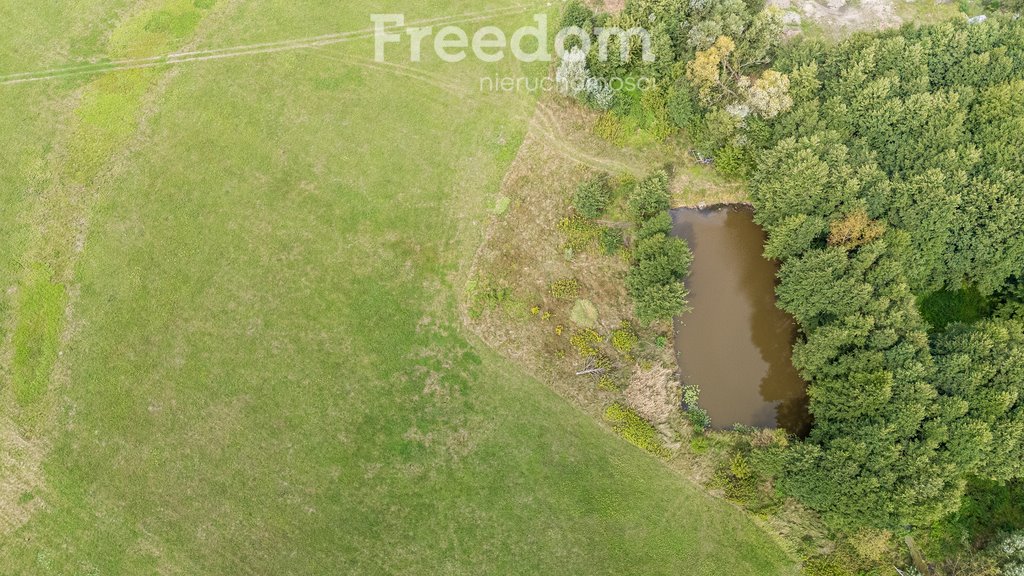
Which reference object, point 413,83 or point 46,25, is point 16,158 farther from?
point 413,83

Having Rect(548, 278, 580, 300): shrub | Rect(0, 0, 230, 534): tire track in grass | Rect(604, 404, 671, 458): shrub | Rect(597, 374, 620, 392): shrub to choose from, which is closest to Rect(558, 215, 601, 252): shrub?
Rect(548, 278, 580, 300): shrub

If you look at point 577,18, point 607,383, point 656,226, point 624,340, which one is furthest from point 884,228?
point 577,18

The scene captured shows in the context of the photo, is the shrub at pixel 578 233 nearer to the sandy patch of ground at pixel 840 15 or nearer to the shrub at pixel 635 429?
the shrub at pixel 635 429

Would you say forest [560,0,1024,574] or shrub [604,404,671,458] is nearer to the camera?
forest [560,0,1024,574]

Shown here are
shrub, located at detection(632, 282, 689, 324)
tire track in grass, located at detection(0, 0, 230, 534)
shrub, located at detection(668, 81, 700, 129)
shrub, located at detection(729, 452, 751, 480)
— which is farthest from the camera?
shrub, located at detection(668, 81, 700, 129)

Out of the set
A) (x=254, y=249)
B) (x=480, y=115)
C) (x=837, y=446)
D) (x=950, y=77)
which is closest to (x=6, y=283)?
(x=254, y=249)

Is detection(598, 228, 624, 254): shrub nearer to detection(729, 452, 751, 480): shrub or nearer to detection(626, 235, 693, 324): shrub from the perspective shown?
detection(626, 235, 693, 324): shrub
